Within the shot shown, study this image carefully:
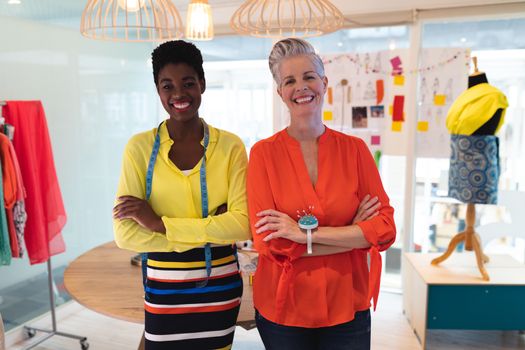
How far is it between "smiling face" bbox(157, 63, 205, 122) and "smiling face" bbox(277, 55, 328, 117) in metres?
0.30

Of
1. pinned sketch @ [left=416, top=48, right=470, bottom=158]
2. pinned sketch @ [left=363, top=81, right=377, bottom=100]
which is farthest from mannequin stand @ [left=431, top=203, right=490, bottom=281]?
pinned sketch @ [left=363, top=81, right=377, bottom=100]

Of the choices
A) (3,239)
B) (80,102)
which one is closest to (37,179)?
(3,239)

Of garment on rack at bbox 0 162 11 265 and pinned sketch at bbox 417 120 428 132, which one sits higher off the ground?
pinned sketch at bbox 417 120 428 132

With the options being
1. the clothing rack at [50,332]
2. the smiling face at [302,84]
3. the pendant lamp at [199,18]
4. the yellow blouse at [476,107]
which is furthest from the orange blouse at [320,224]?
the clothing rack at [50,332]

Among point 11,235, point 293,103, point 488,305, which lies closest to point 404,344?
point 488,305

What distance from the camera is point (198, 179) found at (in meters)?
1.49

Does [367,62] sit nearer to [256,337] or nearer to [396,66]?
[396,66]

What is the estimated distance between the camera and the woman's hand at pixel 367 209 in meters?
1.50

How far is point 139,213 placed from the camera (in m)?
1.44

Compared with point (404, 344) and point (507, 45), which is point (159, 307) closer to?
point (404, 344)

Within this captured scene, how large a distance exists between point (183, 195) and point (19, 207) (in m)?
1.60

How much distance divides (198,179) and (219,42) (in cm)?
302

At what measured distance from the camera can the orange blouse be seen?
4.76 ft

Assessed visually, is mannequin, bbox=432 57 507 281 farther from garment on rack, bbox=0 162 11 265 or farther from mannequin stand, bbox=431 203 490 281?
garment on rack, bbox=0 162 11 265
